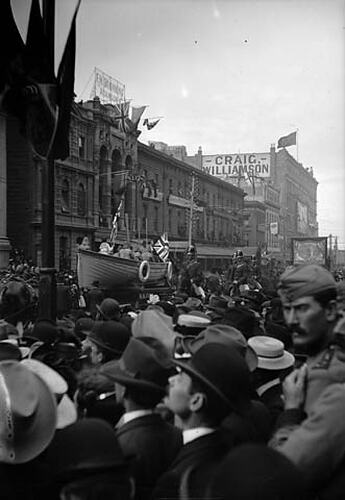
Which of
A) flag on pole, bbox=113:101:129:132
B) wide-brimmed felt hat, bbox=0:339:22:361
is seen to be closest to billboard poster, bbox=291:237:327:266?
flag on pole, bbox=113:101:129:132

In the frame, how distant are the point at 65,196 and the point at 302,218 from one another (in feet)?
236

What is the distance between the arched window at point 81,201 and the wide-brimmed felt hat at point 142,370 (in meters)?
30.5

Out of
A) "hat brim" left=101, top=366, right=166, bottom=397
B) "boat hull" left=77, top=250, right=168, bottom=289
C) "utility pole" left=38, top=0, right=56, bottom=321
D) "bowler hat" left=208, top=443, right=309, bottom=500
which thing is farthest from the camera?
"boat hull" left=77, top=250, right=168, bottom=289

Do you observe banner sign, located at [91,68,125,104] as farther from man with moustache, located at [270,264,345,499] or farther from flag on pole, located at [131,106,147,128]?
man with moustache, located at [270,264,345,499]

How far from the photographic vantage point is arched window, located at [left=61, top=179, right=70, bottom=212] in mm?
31212

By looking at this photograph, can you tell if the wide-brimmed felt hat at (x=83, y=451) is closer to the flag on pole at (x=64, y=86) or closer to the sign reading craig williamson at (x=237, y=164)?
the flag on pole at (x=64, y=86)

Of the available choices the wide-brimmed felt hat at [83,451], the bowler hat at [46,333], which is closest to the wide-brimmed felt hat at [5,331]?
the bowler hat at [46,333]

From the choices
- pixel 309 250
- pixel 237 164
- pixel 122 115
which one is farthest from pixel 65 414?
pixel 237 164

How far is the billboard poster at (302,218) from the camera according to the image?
3720 inches

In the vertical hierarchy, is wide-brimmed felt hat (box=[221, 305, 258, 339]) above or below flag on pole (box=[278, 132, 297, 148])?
below

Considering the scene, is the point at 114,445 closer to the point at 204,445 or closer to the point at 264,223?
the point at 204,445

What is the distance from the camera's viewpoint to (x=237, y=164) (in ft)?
273

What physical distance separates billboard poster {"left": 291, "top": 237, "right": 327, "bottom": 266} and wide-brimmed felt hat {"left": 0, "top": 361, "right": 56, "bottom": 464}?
81.3 feet

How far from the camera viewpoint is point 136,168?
3938 centimetres
